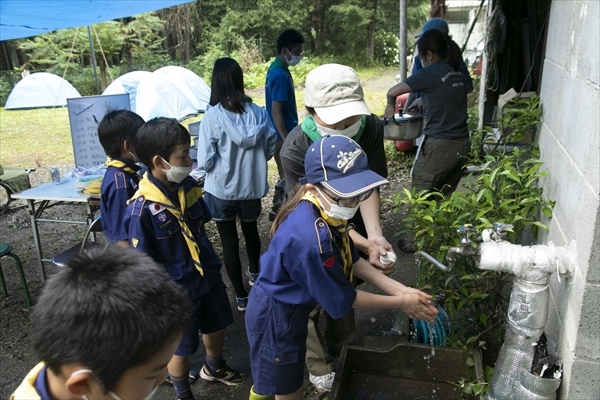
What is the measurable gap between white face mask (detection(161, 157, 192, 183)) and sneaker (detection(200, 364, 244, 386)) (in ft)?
4.18

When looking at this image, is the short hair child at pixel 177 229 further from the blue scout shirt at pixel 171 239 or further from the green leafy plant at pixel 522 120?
the green leafy plant at pixel 522 120

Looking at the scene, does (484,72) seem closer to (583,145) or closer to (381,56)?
(583,145)

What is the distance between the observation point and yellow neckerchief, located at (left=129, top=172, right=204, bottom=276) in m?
2.60

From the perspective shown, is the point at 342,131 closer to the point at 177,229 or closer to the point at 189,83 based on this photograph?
the point at 177,229

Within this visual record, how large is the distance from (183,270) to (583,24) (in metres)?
2.15

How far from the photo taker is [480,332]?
2.48 m

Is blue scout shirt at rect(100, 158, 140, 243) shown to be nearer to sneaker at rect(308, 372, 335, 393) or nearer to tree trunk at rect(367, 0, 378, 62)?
sneaker at rect(308, 372, 335, 393)

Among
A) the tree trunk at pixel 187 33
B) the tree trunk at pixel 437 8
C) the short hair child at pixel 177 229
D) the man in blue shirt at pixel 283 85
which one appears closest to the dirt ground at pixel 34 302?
the short hair child at pixel 177 229

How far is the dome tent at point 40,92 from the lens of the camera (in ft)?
53.8

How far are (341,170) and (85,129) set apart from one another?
4240 millimetres

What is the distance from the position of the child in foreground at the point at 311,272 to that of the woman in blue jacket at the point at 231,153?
5.33ft

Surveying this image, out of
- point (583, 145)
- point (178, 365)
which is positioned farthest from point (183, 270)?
point (583, 145)

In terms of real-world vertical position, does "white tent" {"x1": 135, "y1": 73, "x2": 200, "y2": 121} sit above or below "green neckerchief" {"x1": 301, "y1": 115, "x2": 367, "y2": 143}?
below

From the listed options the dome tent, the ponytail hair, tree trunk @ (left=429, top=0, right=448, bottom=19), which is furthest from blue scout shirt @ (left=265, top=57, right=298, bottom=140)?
the dome tent
